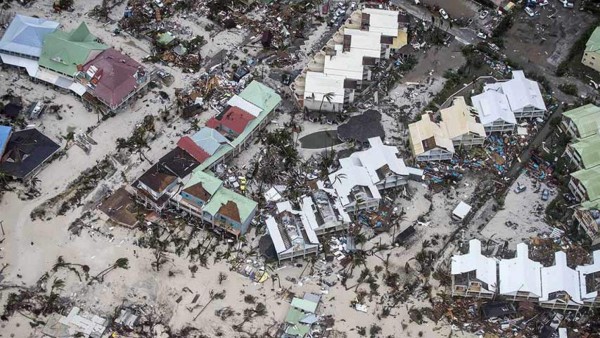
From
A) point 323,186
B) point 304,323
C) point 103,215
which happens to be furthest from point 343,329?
point 103,215

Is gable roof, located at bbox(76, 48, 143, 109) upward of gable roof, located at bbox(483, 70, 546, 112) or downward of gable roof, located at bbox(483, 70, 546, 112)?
downward

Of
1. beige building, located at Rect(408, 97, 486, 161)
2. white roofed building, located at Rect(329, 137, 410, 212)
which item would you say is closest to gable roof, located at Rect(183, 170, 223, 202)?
white roofed building, located at Rect(329, 137, 410, 212)

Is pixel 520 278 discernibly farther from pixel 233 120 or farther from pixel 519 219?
pixel 233 120

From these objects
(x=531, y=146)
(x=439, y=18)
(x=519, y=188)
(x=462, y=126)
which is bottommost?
(x=519, y=188)

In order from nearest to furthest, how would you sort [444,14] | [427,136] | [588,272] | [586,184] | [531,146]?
[588,272] → [586,184] → [427,136] → [531,146] → [444,14]

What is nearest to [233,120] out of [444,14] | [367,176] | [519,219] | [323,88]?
[323,88]

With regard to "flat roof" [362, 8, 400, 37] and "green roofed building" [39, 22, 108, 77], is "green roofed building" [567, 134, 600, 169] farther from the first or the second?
"green roofed building" [39, 22, 108, 77]
